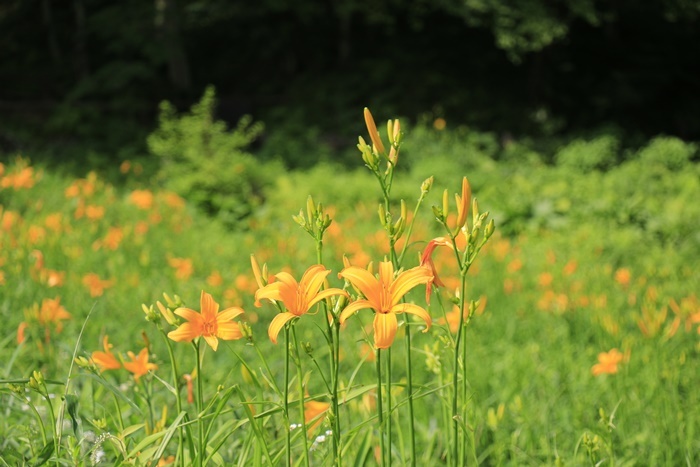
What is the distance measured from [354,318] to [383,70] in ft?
38.1

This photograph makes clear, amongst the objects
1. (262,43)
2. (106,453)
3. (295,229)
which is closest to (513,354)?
(106,453)

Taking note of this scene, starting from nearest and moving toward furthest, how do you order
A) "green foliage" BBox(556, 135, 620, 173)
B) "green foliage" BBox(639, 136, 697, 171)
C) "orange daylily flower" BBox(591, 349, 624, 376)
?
"orange daylily flower" BBox(591, 349, 624, 376)
"green foliage" BBox(639, 136, 697, 171)
"green foliage" BBox(556, 135, 620, 173)

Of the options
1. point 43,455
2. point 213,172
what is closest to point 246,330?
point 43,455

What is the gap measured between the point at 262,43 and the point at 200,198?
10.1 m

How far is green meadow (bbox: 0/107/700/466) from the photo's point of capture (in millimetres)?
953

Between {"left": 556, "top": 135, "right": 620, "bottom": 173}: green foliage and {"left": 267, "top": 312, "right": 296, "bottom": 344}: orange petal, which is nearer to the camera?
{"left": 267, "top": 312, "right": 296, "bottom": 344}: orange petal

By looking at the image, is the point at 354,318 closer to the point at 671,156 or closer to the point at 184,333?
the point at 184,333

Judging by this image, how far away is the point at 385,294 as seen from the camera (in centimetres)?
84

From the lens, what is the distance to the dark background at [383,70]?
439 inches

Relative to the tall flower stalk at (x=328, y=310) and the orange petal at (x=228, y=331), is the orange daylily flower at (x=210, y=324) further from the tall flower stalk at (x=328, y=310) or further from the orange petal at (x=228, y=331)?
the tall flower stalk at (x=328, y=310)

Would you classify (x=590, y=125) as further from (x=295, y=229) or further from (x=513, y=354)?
(x=513, y=354)

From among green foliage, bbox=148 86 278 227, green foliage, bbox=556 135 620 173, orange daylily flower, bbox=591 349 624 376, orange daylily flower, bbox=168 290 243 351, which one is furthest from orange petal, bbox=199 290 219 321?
green foliage, bbox=556 135 620 173

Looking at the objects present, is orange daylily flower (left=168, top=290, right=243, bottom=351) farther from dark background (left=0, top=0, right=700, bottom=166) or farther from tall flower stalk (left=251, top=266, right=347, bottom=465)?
dark background (left=0, top=0, right=700, bottom=166)

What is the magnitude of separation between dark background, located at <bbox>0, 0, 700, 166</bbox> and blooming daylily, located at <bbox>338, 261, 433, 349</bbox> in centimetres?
929
